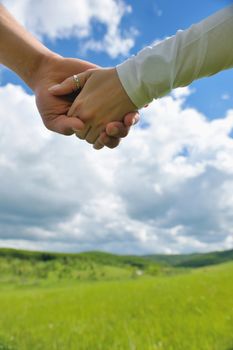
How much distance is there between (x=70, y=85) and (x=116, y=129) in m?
0.56

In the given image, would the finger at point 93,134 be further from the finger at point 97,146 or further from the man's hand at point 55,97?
the man's hand at point 55,97

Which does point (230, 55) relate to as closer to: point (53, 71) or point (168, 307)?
point (53, 71)

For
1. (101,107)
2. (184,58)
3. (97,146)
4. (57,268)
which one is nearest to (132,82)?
(184,58)

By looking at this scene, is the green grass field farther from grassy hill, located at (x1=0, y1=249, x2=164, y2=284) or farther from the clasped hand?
grassy hill, located at (x1=0, y1=249, x2=164, y2=284)

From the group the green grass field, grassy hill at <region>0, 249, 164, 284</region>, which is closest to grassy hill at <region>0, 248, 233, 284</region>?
grassy hill at <region>0, 249, 164, 284</region>

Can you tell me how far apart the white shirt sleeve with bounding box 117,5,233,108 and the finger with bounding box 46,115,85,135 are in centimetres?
71

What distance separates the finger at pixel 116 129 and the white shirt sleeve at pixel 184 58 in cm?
45

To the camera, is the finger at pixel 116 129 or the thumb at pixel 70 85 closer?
the finger at pixel 116 129

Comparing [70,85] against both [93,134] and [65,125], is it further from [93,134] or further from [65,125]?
[93,134]

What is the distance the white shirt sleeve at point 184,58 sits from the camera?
7.63 ft

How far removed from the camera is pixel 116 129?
10.1 feet

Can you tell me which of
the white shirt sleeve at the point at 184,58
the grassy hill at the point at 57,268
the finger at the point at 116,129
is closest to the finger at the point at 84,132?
the finger at the point at 116,129

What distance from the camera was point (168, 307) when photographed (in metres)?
5.79

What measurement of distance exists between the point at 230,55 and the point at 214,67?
105 millimetres
